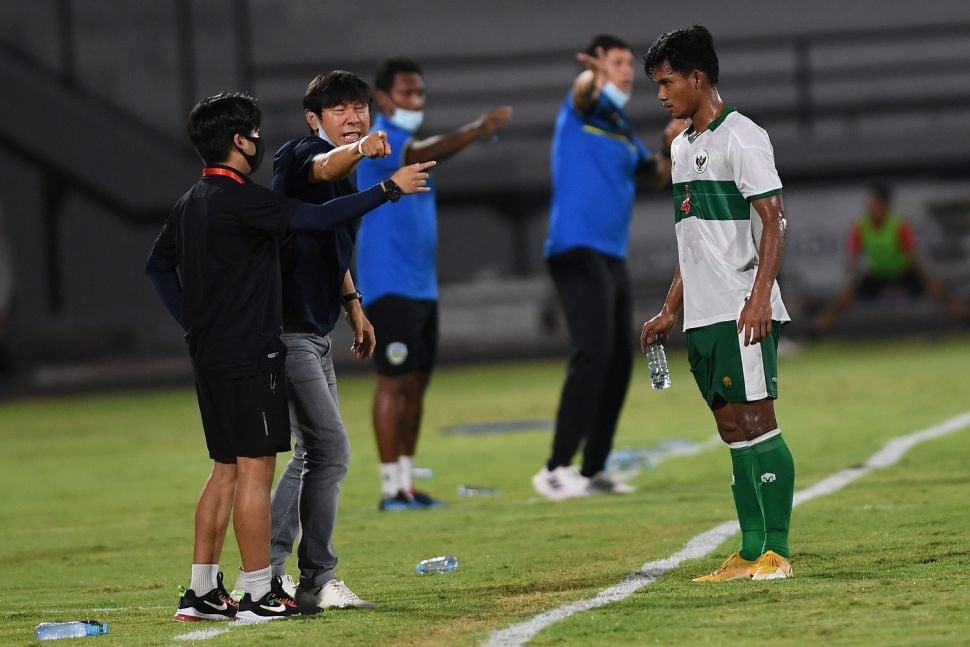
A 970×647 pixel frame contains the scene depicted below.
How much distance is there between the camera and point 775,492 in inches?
242

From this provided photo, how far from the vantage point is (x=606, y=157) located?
9.53 m

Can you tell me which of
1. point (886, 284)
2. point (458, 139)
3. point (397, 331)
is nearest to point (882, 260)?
point (886, 284)

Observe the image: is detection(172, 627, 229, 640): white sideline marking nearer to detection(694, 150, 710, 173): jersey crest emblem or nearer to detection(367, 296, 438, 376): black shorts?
detection(694, 150, 710, 173): jersey crest emblem

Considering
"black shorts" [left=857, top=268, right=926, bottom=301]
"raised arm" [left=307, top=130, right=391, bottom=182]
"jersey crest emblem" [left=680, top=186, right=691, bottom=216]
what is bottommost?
"black shorts" [left=857, top=268, right=926, bottom=301]

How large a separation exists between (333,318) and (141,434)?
8.90m

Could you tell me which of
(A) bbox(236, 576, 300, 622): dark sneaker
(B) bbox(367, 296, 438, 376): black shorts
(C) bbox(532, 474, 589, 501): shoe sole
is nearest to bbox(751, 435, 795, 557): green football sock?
(A) bbox(236, 576, 300, 622): dark sneaker

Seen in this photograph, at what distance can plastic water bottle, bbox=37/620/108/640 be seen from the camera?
5645mm

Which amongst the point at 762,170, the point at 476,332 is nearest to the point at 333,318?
the point at 762,170

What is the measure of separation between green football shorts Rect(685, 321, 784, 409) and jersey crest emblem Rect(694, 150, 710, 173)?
58 centimetres

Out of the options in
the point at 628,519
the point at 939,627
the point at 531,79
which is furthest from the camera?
the point at 531,79

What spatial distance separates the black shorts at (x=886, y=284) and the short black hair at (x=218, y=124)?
16853 millimetres

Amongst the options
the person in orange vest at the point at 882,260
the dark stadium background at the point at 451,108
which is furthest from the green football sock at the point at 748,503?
the dark stadium background at the point at 451,108

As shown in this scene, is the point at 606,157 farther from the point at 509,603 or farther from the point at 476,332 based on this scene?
the point at 476,332

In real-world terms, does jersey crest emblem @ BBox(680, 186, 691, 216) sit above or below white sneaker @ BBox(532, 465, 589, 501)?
above
